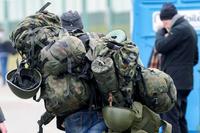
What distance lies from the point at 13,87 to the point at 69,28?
66cm

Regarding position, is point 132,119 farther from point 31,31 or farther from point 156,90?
point 31,31

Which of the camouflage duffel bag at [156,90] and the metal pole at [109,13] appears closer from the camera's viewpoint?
the camouflage duffel bag at [156,90]

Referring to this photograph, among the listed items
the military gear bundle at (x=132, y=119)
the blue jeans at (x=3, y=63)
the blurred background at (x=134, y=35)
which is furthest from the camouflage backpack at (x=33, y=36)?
the blue jeans at (x=3, y=63)

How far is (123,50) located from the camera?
4.47 m

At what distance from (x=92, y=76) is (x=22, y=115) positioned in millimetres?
7987

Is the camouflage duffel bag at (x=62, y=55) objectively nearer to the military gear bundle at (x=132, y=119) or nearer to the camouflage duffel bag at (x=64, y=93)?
the camouflage duffel bag at (x=64, y=93)

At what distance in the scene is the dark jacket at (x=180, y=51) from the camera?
7.87m

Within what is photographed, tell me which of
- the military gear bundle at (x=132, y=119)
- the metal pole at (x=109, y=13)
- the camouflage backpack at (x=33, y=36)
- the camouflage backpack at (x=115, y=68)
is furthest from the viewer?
the metal pole at (x=109, y=13)

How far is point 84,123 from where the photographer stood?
4527 millimetres

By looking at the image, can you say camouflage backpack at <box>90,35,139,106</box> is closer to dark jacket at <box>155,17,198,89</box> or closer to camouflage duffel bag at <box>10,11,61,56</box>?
camouflage duffel bag at <box>10,11,61,56</box>

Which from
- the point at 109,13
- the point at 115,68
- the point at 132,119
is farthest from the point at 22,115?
the point at 109,13

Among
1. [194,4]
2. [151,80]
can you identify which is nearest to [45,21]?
[151,80]

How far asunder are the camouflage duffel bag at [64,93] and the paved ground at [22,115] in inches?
205

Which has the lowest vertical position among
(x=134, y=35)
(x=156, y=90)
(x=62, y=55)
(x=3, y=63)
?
(x=3, y=63)
